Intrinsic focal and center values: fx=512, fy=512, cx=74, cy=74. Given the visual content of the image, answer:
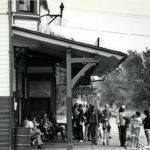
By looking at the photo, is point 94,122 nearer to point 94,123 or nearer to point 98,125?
point 94,123

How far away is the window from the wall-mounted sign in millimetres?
3684

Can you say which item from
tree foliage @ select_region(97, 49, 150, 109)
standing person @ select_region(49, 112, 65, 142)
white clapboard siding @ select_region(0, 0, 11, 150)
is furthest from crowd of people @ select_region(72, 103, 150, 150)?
tree foliage @ select_region(97, 49, 150, 109)

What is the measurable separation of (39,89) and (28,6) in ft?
13.7

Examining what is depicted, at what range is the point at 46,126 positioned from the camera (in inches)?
792

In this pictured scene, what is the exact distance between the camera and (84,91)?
2722 centimetres

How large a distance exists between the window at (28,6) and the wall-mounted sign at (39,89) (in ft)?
12.1

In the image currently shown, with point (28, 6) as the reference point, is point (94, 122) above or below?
below

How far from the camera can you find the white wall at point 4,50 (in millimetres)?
16172

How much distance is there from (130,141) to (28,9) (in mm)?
6681

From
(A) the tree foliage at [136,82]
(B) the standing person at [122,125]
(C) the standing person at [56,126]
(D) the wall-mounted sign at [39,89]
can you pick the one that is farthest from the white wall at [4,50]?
(A) the tree foliage at [136,82]

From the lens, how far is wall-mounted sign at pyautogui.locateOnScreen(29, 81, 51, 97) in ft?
71.5

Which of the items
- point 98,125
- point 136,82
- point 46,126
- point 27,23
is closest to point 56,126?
point 46,126

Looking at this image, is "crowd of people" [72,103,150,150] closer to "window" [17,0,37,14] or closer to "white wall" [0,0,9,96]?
"window" [17,0,37,14]

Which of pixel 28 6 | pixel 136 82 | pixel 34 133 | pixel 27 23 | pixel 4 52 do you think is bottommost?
pixel 34 133
